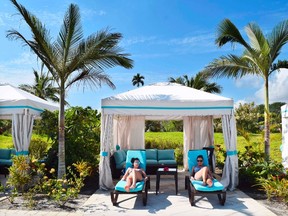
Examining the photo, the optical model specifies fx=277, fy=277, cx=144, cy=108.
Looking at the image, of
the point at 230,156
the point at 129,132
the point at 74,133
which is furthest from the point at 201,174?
the point at 129,132

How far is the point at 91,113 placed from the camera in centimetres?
945

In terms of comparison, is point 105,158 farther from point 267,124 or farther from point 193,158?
point 267,124

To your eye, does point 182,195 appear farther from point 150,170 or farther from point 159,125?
point 159,125

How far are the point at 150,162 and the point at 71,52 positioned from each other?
480cm

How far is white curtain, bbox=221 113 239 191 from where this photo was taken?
26.7 ft

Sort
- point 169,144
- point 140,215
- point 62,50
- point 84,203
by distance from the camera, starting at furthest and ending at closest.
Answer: point 169,144
point 62,50
point 84,203
point 140,215

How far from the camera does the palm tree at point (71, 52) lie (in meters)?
7.82

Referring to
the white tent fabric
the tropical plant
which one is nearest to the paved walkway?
the white tent fabric

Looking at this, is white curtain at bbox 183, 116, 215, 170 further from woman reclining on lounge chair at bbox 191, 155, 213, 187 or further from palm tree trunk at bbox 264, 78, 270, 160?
woman reclining on lounge chair at bbox 191, 155, 213, 187

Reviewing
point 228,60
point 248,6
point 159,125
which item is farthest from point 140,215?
point 159,125

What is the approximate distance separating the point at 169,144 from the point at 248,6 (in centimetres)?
943

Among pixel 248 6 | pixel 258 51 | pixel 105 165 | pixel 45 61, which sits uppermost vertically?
pixel 248 6

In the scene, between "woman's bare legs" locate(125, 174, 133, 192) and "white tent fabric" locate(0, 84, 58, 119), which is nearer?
"woman's bare legs" locate(125, 174, 133, 192)

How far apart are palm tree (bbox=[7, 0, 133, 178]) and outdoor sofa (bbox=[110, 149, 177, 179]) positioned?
209cm
